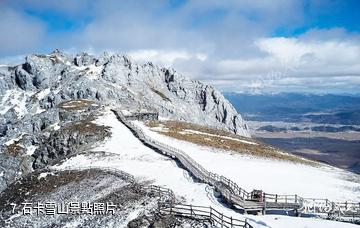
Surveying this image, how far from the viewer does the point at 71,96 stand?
6348 inches

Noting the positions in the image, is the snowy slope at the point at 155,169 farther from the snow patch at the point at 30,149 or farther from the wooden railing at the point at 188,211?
the snow patch at the point at 30,149

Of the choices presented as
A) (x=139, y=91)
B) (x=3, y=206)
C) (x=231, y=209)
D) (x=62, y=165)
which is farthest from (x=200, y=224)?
Result: (x=139, y=91)

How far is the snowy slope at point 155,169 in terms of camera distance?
130 ft

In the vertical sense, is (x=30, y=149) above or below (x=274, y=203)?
above

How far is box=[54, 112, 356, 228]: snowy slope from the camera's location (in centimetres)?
3966

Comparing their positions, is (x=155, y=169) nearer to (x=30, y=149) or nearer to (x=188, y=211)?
(x=188, y=211)

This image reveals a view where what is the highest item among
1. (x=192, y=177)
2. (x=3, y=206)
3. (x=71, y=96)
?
(x=71, y=96)

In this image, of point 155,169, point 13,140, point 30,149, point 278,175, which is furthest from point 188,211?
point 13,140

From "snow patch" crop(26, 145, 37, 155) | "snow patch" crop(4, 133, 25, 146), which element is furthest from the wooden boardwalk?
"snow patch" crop(4, 133, 25, 146)

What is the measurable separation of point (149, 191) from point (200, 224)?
37.8ft

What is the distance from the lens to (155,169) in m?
60.3

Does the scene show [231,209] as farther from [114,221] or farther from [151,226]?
[114,221]

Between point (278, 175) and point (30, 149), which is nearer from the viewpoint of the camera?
point (278, 175)

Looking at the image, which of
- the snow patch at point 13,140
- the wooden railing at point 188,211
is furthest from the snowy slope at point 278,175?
the snow patch at point 13,140
